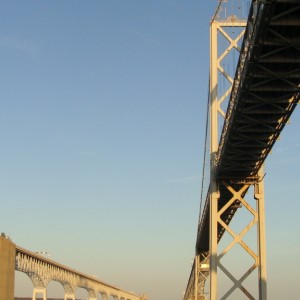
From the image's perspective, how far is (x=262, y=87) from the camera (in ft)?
88.9

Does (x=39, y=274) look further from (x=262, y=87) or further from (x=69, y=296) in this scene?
(x=262, y=87)

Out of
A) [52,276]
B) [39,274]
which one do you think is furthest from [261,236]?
[52,276]

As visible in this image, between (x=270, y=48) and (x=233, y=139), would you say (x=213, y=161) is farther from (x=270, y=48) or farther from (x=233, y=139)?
(x=270, y=48)

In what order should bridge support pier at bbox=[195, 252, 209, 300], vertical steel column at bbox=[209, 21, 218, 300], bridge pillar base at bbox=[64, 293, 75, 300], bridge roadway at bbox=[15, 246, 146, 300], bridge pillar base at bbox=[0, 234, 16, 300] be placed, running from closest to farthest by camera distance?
vertical steel column at bbox=[209, 21, 218, 300] → bridge pillar base at bbox=[0, 234, 16, 300] → bridge roadway at bbox=[15, 246, 146, 300] → bridge support pier at bbox=[195, 252, 209, 300] → bridge pillar base at bbox=[64, 293, 75, 300]

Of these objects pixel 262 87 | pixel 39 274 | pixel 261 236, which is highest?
pixel 39 274

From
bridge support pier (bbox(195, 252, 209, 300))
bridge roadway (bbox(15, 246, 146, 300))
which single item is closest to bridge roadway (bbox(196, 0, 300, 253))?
bridge roadway (bbox(15, 246, 146, 300))

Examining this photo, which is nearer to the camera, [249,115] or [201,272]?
[249,115]

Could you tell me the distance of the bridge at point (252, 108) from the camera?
22734 mm

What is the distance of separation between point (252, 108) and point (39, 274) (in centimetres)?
5223

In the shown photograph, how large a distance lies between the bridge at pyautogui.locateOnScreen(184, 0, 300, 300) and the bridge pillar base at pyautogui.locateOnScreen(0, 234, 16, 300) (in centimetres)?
1601

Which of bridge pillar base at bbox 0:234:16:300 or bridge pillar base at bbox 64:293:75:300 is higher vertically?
bridge pillar base at bbox 64:293:75:300

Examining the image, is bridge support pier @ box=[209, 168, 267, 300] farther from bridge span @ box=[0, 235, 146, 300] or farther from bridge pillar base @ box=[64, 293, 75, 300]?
bridge pillar base @ box=[64, 293, 75, 300]

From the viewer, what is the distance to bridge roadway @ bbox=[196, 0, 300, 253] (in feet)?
71.6

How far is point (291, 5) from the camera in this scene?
2069cm
